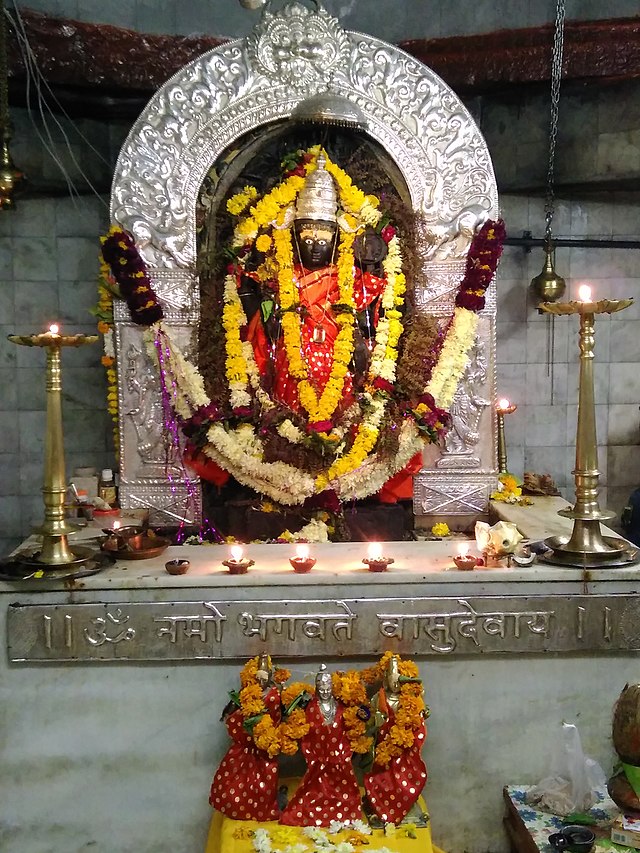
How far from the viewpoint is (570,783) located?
3.83 m

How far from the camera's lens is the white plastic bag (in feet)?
12.4

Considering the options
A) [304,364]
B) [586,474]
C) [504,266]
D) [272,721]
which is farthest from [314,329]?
[272,721]

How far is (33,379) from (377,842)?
189 inches

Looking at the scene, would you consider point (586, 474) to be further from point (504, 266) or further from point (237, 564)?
point (504, 266)

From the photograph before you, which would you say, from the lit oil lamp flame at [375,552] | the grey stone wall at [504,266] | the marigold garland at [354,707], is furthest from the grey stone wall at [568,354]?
the marigold garland at [354,707]

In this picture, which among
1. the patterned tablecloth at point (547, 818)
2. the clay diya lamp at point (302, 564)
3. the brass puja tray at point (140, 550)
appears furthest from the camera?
the brass puja tray at point (140, 550)

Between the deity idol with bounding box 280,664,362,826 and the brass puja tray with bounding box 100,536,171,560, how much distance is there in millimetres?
1381

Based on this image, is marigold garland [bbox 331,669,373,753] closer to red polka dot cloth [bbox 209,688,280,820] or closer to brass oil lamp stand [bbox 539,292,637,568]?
red polka dot cloth [bbox 209,688,280,820]

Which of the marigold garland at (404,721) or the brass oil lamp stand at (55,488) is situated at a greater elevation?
the brass oil lamp stand at (55,488)

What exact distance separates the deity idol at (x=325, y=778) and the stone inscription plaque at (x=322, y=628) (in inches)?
18.4

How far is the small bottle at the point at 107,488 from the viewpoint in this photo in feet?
18.6

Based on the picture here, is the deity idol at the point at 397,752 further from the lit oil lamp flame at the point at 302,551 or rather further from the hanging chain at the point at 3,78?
the hanging chain at the point at 3,78

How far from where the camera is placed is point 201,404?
5328 mm

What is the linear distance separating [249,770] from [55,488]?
5.56 ft
